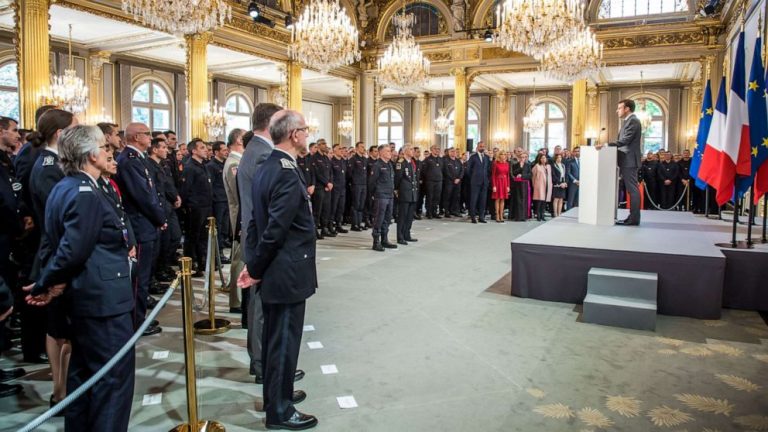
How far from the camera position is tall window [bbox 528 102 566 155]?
21188mm

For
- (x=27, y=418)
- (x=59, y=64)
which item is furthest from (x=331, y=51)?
(x=59, y=64)

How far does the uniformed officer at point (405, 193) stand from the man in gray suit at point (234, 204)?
3.86 metres

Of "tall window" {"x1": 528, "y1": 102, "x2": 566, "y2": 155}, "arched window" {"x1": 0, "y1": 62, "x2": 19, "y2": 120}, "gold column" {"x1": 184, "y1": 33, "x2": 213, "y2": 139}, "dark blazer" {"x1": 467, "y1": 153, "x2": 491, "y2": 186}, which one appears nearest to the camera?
"gold column" {"x1": 184, "y1": 33, "x2": 213, "y2": 139}

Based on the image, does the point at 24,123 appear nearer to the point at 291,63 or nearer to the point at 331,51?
the point at 331,51

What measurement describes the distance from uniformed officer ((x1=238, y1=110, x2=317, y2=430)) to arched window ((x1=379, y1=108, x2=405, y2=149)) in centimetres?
2134

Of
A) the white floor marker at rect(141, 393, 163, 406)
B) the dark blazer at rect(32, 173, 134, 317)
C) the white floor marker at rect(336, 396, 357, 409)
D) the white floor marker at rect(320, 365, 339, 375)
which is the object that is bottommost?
the white floor marker at rect(141, 393, 163, 406)

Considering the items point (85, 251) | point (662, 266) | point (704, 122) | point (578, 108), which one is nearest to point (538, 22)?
point (704, 122)

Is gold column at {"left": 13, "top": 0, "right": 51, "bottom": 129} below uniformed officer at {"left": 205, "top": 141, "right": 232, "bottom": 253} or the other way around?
the other way around

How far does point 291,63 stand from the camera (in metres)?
14.5

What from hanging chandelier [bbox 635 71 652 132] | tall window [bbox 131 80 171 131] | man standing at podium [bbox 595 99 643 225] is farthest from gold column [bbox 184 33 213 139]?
hanging chandelier [bbox 635 71 652 132]

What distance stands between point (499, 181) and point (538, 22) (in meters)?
4.11

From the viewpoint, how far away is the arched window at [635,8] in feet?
46.5

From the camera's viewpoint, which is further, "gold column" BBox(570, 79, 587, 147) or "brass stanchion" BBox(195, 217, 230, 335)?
"gold column" BBox(570, 79, 587, 147)

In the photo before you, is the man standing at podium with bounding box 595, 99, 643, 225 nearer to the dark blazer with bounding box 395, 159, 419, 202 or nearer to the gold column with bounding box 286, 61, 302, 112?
the dark blazer with bounding box 395, 159, 419, 202
